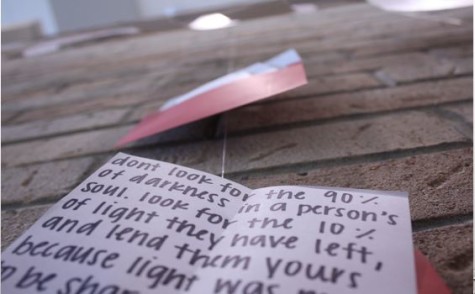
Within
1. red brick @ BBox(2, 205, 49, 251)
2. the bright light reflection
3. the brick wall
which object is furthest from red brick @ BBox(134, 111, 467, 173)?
the bright light reflection

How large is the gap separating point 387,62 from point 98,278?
0.93m

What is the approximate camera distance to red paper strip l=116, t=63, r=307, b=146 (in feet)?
2.00

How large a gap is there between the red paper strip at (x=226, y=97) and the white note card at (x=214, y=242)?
0.70ft

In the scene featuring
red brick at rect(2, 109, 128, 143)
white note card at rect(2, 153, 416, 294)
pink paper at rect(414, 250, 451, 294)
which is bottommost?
red brick at rect(2, 109, 128, 143)

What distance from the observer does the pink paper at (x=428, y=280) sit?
0.29 meters

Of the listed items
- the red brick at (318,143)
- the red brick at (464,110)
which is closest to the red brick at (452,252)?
the red brick at (318,143)

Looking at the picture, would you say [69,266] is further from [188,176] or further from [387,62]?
[387,62]

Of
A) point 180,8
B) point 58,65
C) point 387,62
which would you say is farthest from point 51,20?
point 387,62

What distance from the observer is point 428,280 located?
0.96 feet

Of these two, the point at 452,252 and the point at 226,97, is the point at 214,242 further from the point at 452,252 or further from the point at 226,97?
the point at 226,97

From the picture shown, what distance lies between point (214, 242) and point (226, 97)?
1.11 ft

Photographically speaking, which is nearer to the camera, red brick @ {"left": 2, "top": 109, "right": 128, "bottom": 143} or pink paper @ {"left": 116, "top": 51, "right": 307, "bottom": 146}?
pink paper @ {"left": 116, "top": 51, "right": 307, "bottom": 146}

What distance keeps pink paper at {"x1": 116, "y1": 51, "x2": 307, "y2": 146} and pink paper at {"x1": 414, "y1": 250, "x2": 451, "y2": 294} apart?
34 centimetres

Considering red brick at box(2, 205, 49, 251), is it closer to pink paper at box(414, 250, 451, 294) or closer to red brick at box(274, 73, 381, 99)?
pink paper at box(414, 250, 451, 294)
